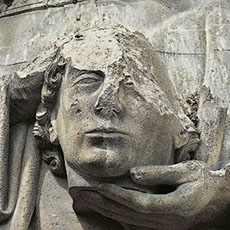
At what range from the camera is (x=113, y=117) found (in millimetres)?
1906

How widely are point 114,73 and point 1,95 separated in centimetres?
37

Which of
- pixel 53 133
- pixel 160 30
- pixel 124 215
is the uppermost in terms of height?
pixel 160 30

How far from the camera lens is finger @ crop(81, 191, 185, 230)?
6.44 ft

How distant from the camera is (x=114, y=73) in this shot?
1.96 m

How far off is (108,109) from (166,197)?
0.27 meters

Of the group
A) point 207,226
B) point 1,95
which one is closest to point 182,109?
point 207,226

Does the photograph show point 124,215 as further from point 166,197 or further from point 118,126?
point 118,126

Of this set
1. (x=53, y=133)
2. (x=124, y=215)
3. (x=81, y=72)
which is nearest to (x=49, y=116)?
(x=53, y=133)

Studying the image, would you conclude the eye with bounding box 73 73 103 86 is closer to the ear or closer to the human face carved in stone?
the human face carved in stone

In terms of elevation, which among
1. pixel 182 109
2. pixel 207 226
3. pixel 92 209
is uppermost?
pixel 182 109

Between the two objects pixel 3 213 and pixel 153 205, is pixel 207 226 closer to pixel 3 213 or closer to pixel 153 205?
pixel 153 205

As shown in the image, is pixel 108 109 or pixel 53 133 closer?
pixel 108 109

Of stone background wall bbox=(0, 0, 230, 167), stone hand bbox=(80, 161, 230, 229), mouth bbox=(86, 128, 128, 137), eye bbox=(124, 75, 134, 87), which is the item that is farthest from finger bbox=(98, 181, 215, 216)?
stone background wall bbox=(0, 0, 230, 167)

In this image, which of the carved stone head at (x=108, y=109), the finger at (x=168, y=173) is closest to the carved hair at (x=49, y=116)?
the carved stone head at (x=108, y=109)
